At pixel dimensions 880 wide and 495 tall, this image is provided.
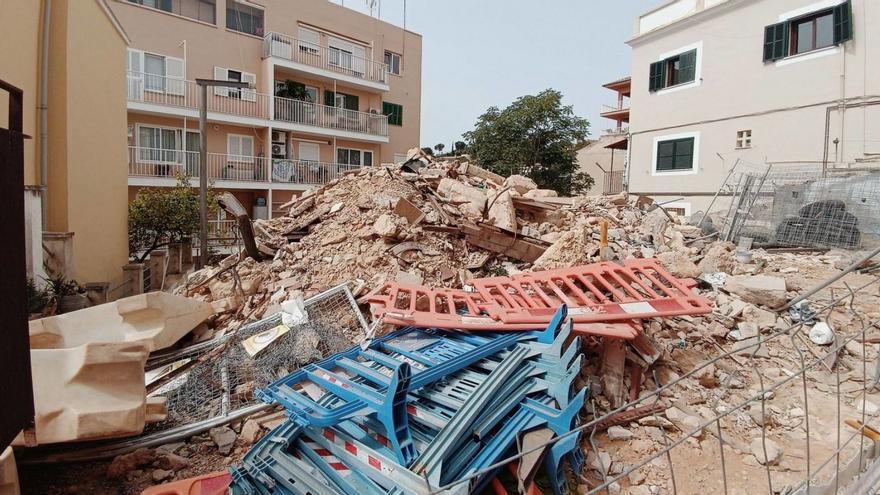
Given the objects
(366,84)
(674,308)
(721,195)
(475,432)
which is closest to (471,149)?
(366,84)

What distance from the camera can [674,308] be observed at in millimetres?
4355

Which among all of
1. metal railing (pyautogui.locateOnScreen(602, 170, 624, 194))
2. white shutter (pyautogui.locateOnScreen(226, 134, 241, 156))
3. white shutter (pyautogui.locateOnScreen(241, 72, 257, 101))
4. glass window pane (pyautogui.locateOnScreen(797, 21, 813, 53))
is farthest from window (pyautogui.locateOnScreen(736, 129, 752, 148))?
white shutter (pyautogui.locateOnScreen(226, 134, 241, 156))

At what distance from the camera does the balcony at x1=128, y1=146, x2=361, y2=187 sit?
49.4 feet

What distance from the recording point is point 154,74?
1556 cm

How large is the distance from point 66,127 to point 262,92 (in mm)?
12237

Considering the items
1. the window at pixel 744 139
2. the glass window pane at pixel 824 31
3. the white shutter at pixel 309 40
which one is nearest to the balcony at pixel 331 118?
the white shutter at pixel 309 40

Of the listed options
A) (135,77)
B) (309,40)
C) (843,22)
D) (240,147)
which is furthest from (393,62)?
(843,22)

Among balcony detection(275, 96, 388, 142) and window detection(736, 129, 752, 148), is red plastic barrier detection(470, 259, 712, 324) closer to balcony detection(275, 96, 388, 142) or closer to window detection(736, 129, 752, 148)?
window detection(736, 129, 752, 148)

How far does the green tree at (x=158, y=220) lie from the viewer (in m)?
10.1

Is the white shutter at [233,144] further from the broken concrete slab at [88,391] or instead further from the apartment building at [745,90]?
the broken concrete slab at [88,391]

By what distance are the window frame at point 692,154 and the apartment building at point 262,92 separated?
11.2m

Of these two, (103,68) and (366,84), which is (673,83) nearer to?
(366,84)

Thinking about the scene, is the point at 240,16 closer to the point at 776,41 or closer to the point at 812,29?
the point at 776,41

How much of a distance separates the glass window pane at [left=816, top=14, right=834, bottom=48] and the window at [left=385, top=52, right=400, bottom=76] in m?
16.0
